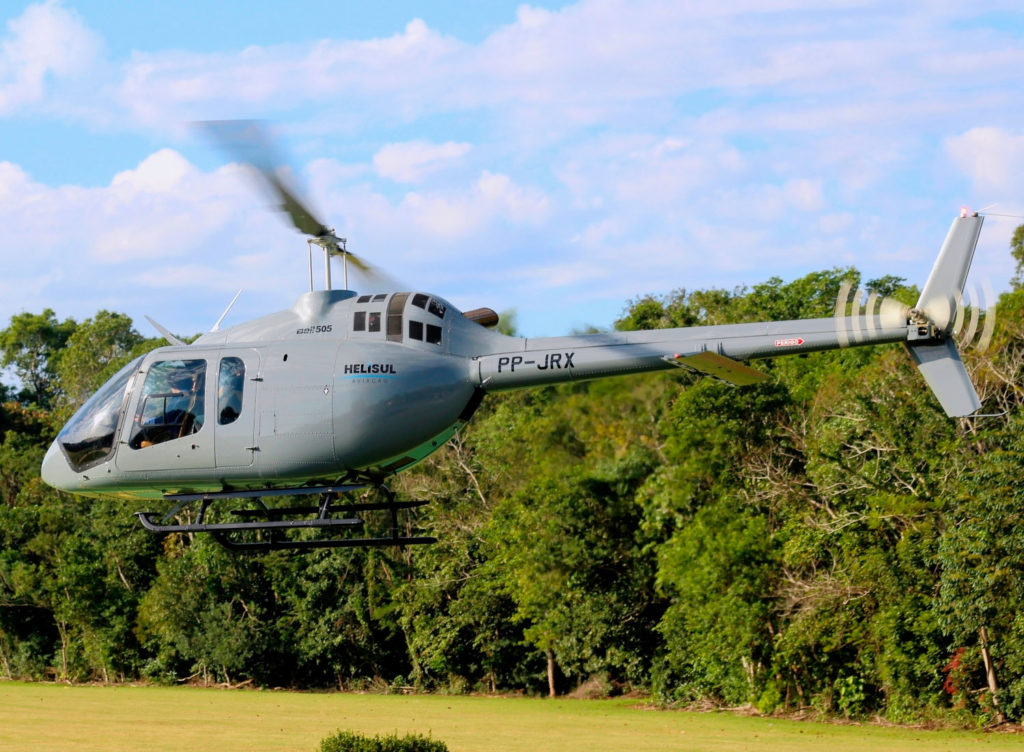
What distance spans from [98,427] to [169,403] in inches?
43.0

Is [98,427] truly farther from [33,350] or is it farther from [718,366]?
[33,350]

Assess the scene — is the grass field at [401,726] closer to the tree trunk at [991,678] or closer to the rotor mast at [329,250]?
the tree trunk at [991,678]

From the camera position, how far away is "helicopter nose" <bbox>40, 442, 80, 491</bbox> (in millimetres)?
14789

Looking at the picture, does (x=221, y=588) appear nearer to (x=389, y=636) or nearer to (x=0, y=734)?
(x=389, y=636)

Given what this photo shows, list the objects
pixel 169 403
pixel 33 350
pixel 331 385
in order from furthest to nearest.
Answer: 1. pixel 33 350
2. pixel 169 403
3. pixel 331 385

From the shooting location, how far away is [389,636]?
44812mm

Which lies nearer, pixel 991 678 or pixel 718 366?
pixel 718 366

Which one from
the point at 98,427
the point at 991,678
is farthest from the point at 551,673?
the point at 98,427

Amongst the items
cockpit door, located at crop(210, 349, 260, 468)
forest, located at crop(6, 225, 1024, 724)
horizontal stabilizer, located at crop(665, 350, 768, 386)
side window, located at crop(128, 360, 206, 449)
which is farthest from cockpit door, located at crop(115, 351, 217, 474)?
forest, located at crop(6, 225, 1024, 724)

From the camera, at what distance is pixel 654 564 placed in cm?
3794

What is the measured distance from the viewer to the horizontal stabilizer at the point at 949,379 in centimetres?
1259

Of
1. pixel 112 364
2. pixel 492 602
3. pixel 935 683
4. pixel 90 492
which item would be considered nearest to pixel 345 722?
pixel 492 602

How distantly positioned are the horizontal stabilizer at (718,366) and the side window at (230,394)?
15.6 ft

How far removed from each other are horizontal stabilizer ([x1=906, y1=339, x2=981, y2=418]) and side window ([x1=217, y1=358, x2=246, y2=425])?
24.0 ft
